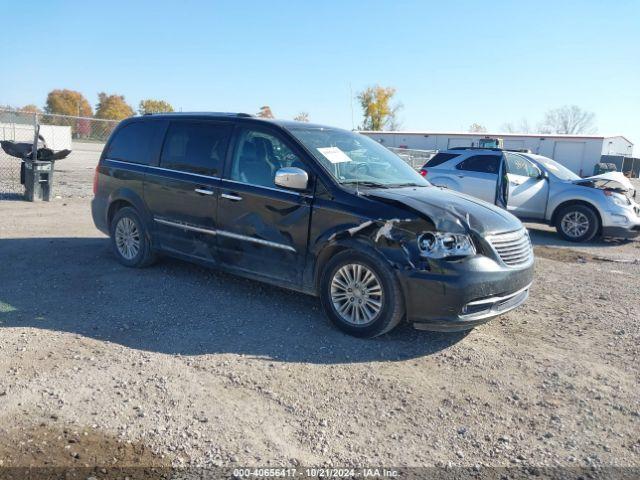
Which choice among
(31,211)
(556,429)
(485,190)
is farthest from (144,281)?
(485,190)

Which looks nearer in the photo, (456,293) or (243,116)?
(456,293)

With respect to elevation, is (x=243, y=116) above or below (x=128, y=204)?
above

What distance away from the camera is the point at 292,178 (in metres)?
4.95

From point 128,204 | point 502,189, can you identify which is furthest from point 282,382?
point 502,189

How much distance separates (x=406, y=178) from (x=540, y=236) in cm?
700

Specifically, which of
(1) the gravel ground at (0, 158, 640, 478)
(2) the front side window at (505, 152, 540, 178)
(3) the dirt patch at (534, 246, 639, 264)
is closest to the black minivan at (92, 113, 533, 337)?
(1) the gravel ground at (0, 158, 640, 478)

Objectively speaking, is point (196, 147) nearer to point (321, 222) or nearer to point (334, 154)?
point (334, 154)

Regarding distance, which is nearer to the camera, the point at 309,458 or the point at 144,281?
the point at 309,458

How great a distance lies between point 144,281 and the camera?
6227 mm

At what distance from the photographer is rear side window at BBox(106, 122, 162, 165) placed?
6.57m

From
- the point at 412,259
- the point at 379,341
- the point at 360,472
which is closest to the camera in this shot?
the point at 360,472

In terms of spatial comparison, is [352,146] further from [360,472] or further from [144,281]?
[360,472]

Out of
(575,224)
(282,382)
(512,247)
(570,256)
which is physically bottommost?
(282,382)

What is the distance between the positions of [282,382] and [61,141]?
2338cm
